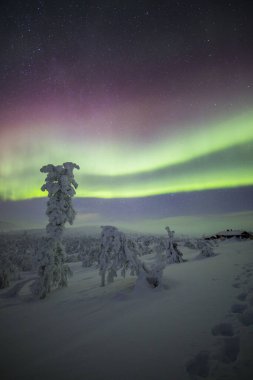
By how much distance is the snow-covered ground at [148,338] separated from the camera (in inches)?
201

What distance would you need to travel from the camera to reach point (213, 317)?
7.03 m

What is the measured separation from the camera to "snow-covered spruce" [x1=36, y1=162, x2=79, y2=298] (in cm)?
1905

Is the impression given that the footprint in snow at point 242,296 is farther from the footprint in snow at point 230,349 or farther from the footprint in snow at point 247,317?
the footprint in snow at point 230,349

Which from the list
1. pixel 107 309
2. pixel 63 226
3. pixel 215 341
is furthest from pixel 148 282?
pixel 63 226

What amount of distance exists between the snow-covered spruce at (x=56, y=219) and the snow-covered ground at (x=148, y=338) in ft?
23.8

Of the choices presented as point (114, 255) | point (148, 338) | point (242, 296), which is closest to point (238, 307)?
point (242, 296)

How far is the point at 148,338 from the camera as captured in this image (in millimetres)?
6602

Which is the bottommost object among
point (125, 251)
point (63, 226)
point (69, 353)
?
point (69, 353)

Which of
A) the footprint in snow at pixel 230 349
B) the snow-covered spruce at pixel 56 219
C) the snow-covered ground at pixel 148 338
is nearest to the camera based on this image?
the footprint in snow at pixel 230 349

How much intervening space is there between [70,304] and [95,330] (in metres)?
6.25

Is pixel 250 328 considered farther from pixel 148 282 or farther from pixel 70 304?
pixel 70 304

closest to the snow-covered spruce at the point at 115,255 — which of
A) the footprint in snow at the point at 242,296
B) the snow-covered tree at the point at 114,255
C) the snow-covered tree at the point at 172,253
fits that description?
the snow-covered tree at the point at 114,255

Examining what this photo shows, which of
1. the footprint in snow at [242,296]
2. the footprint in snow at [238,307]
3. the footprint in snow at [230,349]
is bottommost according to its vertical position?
the footprint in snow at [230,349]

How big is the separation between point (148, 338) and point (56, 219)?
14644 millimetres
